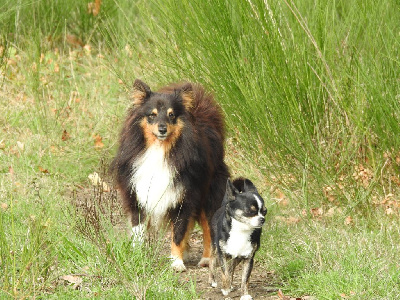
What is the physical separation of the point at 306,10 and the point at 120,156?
214 centimetres

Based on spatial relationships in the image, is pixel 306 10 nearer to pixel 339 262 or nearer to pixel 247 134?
pixel 247 134

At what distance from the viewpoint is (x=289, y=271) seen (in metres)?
5.25

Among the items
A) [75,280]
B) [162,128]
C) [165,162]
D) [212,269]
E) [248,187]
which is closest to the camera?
[75,280]

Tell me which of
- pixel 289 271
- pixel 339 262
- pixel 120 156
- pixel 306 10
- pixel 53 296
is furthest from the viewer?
pixel 306 10

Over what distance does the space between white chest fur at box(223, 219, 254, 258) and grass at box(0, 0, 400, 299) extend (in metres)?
0.38

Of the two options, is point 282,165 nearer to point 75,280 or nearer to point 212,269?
point 212,269

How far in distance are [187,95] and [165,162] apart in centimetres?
57

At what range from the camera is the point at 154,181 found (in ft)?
18.6

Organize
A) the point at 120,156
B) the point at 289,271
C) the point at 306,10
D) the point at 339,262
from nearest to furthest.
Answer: the point at 339,262, the point at 289,271, the point at 120,156, the point at 306,10

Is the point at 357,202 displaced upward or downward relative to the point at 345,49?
downward

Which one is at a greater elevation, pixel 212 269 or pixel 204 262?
pixel 212 269

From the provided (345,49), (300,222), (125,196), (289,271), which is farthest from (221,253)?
(345,49)

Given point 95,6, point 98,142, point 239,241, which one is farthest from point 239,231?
point 95,6

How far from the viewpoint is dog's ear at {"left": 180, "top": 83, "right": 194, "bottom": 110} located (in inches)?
225
